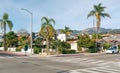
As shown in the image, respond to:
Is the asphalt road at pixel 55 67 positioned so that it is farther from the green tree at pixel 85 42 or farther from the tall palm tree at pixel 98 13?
the tall palm tree at pixel 98 13

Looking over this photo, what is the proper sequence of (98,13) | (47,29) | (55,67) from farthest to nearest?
(98,13) → (47,29) → (55,67)

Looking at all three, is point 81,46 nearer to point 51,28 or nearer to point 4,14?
point 51,28

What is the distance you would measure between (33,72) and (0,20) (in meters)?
58.0

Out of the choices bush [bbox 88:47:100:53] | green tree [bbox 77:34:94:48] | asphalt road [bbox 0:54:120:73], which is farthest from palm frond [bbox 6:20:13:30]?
asphalt road [bbox 0:54:120:73]

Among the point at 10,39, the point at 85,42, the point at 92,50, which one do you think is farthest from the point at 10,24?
the point at 92,50

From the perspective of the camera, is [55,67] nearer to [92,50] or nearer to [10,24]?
[92,50]

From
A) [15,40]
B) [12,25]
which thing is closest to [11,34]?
[15,40]

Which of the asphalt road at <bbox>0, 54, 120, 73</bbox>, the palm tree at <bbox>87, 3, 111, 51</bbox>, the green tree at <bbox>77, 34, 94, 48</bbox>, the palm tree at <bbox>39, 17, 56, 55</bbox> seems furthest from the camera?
the palm tree at <bbox>87, 3, 111, 51</bbox>

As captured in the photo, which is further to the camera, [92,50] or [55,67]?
[92,50]

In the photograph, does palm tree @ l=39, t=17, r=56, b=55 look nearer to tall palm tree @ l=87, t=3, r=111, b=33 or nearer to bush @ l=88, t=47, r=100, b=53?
bush @ l=88, t=47, r=100, b=53

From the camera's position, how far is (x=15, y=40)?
83625mm

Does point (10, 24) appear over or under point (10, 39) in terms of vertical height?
over

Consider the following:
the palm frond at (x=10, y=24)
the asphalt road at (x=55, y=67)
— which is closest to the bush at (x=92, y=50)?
the palm frond at (x=10, y=24)

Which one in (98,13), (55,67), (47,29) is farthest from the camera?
(98,13)
